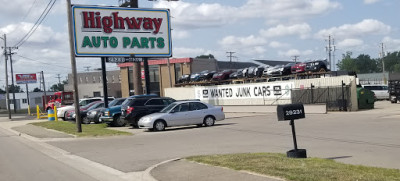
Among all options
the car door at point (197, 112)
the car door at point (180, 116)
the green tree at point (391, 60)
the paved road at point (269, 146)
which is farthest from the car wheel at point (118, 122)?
the green tree at point (391, 60)

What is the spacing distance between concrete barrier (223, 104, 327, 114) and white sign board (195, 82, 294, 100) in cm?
174

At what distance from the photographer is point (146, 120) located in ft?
70.3

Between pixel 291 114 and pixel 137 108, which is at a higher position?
pixel 291 114

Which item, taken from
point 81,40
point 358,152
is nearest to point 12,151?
point 358,152

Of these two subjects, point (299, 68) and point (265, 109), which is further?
point (299, 68)

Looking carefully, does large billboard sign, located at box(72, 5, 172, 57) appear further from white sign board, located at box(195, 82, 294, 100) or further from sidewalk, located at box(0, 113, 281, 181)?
sidewalk, located at box(0, 113, 281, 181)

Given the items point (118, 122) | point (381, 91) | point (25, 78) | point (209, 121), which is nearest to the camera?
point (209, 121)

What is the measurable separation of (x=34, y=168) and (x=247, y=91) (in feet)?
90.4

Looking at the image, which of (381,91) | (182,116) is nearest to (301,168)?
(182,116)

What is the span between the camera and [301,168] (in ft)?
27.7

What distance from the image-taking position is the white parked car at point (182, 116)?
21.5 metres

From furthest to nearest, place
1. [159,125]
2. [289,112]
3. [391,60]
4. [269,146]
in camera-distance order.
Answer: [391,60] < [159,125] < [269,146] < [289,112]

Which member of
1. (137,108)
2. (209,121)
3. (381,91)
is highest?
(137,108)

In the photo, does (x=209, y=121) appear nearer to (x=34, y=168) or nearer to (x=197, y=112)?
(x=197, y=112)
